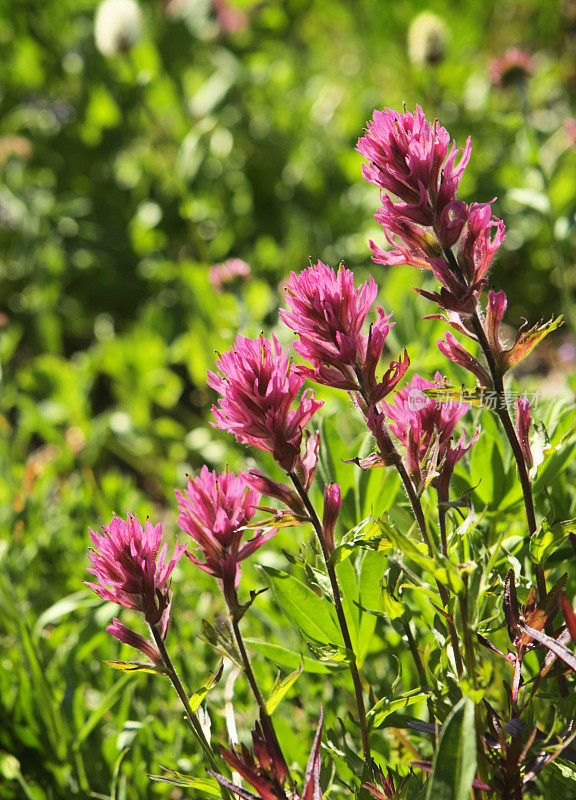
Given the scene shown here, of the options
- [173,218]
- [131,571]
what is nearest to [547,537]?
[131,571]

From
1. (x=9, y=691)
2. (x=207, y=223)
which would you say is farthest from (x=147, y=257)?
(x=9, y=691)

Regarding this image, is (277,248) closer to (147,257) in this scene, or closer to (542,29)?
(147,257)

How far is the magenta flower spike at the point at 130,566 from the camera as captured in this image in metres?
0.84

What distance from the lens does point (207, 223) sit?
329cm

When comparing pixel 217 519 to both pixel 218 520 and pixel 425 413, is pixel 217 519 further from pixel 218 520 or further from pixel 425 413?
pixel 425 413

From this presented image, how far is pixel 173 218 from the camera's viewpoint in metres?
3.49

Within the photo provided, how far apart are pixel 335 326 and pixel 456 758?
16.9 inches

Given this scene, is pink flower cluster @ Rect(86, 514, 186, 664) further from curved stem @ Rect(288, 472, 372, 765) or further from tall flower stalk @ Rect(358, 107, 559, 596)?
tall flower stalk @ Rect(358, 107, 559, 596)

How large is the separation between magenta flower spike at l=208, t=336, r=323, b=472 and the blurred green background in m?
0.80

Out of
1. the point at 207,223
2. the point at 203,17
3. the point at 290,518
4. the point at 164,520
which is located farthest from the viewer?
the point at 203,17

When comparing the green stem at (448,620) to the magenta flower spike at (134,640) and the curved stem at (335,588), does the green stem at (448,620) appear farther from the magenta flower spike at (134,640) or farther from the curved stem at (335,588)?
the magenta flower spike at (134,640)

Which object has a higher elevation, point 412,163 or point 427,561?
point 412,163

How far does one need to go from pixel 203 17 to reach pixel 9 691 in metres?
3.34

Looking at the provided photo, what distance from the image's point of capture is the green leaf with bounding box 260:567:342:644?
1036 millimetres
